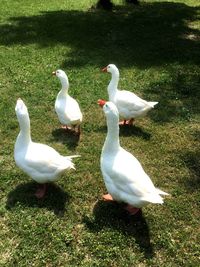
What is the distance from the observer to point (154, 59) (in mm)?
11758

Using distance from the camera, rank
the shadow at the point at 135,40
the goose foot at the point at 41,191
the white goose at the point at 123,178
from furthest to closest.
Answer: the shadow at the point at 135,40 < the goose foot at the point at 41,191 < the white goose at the point at 123,178

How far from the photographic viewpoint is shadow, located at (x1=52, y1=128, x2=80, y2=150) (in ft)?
24.5

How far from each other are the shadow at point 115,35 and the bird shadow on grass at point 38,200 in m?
5.50

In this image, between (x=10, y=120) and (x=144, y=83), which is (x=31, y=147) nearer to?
(x=10, y=120)

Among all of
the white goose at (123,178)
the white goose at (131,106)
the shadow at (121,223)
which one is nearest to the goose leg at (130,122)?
the white goose at (131,106)

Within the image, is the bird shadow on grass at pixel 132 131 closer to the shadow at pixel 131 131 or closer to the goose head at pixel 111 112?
the shadow at pixel 131 131

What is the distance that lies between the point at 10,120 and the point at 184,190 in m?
3.63

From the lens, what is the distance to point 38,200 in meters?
5.96

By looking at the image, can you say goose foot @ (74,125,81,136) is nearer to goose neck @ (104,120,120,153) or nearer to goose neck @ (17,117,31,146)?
goose neck @ (17,117,31,146)

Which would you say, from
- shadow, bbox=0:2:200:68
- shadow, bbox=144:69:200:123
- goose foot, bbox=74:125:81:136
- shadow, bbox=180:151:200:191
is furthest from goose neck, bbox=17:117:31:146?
shadow, bbox=0:2:200:68

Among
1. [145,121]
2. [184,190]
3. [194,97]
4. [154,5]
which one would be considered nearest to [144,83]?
[194,97]

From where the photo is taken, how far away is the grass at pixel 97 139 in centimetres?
532

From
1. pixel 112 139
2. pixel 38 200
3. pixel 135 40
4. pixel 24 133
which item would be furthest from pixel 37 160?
pixel 135 40

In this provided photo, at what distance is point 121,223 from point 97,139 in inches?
90.9
